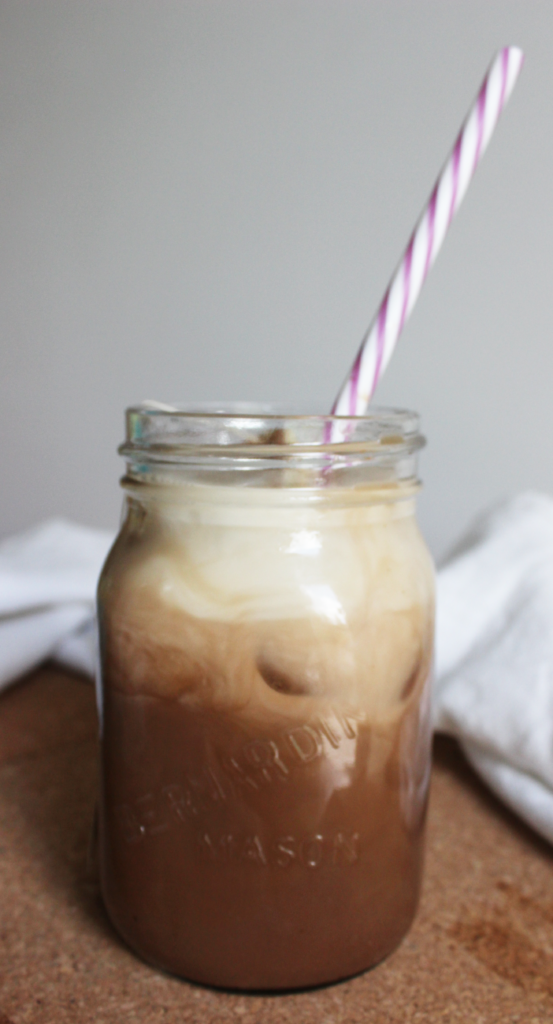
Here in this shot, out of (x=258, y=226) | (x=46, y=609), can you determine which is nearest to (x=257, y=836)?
(x=46, y=609)

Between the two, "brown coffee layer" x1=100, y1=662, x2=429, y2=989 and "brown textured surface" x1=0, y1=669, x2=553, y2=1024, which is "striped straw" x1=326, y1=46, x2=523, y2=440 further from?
"brown textured surface" x1=0, y1=669, x2=553, y2=1024

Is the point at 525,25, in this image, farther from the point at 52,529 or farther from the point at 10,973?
the point at 10,973

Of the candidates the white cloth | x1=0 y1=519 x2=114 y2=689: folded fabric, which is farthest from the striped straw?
x1=0 y1=519 x2=114 y2=689: folded fabric

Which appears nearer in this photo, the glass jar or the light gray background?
the glass jar

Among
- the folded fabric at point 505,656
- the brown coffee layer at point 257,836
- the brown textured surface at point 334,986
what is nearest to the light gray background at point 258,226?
the folded fabric at point 505,656

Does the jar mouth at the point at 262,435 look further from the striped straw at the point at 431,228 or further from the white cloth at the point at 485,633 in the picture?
the white cloth at the point at 485,633

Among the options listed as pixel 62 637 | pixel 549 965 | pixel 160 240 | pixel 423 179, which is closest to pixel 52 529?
pixel 62 637

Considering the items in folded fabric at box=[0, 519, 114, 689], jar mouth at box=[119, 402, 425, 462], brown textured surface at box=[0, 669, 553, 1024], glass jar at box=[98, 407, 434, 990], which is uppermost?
jar mouth at box=[119, 402, 425, 462]
